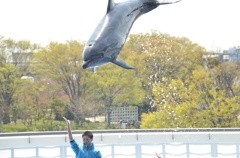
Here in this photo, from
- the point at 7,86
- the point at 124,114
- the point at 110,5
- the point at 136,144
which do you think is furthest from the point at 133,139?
the point at 124,114

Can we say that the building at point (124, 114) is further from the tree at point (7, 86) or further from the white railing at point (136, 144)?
the white railing at point (136, 144)

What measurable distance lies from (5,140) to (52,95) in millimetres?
16073

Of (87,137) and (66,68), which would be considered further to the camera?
(66,68)

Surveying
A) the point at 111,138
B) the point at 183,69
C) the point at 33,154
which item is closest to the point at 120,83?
the point at 183,69

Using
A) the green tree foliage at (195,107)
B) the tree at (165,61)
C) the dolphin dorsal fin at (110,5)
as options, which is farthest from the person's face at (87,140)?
the tree at (165,61)

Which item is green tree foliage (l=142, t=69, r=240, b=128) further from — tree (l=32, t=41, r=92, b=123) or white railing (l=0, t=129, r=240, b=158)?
tree (l=32, t=41, r=92, b=123)

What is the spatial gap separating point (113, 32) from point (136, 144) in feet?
27.4

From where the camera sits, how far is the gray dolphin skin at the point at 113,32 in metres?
8.36

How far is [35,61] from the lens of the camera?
34.0 meters

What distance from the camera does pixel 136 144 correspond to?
16.6 metres

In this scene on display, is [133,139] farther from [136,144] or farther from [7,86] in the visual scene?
[7,86]

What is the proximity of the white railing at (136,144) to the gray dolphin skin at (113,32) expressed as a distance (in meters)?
5.99

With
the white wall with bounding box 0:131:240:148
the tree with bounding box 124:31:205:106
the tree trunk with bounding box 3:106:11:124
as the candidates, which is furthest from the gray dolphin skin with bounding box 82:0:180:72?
the tree trunk with bounding box 3:106:11:124

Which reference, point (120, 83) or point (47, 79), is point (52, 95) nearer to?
point (47, 79)
